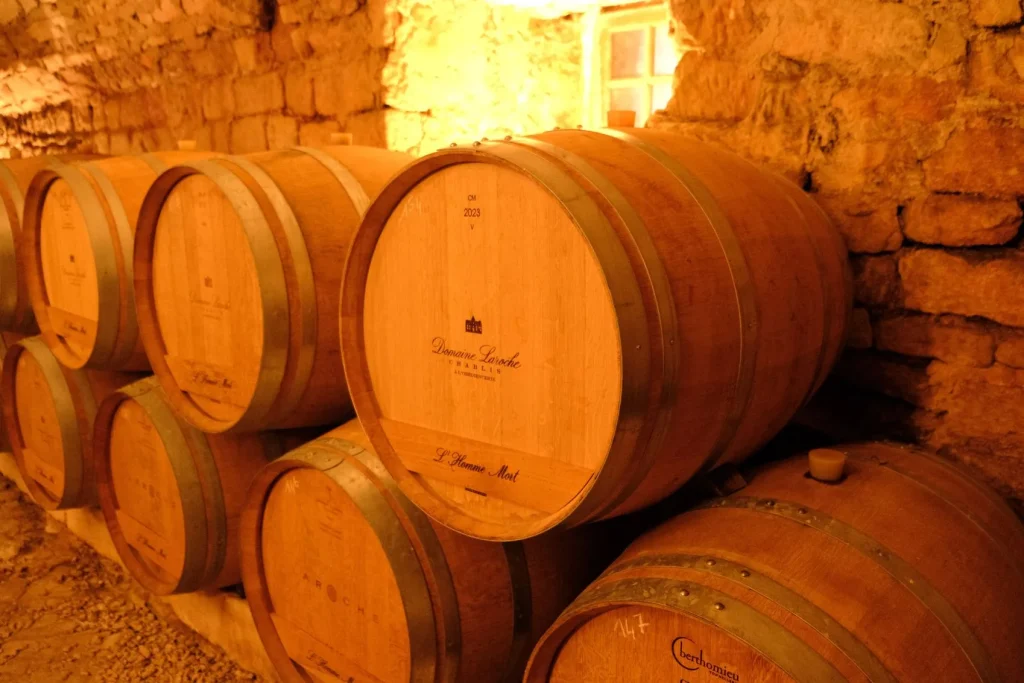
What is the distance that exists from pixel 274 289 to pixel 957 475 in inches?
65.5

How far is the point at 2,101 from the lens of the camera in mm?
6973

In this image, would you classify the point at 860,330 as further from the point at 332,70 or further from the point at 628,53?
the point at 332,70

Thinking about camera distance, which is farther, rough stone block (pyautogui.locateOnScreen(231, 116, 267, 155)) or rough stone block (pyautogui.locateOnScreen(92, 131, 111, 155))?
rough stone block (pyautogui.locateOnScreen(92, 131, 111, 155))

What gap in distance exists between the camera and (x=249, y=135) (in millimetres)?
3979

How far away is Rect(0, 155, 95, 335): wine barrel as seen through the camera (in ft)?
11.5

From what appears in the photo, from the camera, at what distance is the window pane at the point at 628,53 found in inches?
124

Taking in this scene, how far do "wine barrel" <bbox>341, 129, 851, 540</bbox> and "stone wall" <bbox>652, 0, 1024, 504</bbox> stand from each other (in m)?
0.30

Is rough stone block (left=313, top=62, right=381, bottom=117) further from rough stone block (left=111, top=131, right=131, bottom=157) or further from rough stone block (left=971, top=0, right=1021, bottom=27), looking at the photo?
rough stone block (left=111, top=131, right=131, bottom=157)

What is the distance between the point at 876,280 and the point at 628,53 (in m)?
1.60

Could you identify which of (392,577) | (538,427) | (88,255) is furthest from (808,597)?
(88,255)

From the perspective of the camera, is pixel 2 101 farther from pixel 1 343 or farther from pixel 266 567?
pixel 266 567

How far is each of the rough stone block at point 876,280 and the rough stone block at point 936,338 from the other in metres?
0.05

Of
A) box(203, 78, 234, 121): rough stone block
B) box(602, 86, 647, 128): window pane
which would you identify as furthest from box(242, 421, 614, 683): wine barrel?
box(203, 78, 234, 121): rough stone block

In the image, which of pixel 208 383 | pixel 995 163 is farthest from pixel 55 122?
pixel 995 163
